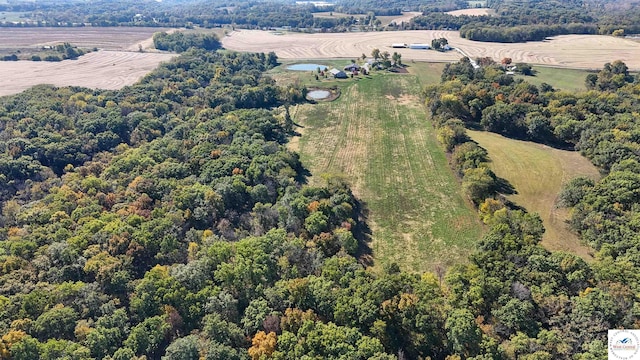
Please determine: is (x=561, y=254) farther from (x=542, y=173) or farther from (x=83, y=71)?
(x=83, y=71)

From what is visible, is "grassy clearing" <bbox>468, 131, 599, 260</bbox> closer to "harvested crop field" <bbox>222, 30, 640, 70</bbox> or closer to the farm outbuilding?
"harvested crop field" <bbox>222, 30, 640, 70</bbox>

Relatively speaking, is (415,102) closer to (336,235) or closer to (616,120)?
(616,120)

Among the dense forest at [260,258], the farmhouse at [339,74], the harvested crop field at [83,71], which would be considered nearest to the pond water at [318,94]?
the farmhouse at [339,74]

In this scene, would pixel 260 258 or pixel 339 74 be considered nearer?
pixel 260 258

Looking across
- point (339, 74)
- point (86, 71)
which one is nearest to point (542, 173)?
point (339, 74)

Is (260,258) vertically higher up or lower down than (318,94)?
lower down
